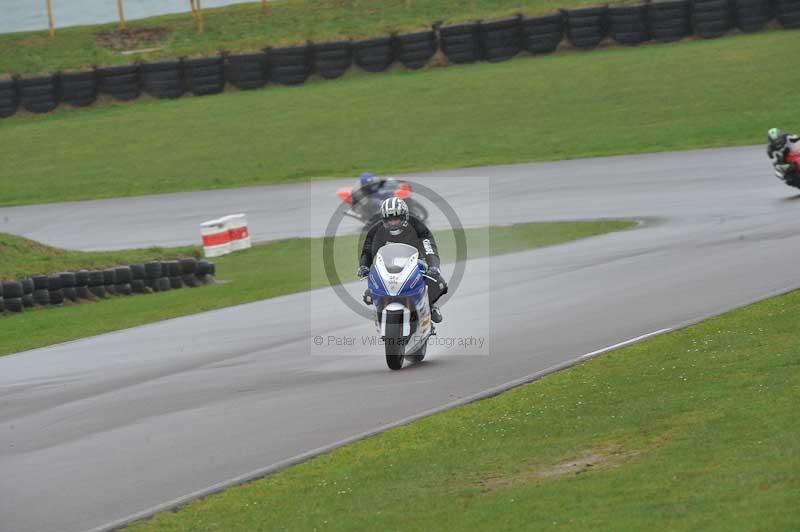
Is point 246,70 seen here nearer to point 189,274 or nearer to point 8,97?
point 8,97

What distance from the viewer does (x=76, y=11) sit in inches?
2029

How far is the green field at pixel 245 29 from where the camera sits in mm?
41344

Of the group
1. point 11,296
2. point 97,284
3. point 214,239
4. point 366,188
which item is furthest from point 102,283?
point 366,188

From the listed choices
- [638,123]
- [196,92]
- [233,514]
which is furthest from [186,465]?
[196,92]

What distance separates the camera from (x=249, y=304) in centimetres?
1719

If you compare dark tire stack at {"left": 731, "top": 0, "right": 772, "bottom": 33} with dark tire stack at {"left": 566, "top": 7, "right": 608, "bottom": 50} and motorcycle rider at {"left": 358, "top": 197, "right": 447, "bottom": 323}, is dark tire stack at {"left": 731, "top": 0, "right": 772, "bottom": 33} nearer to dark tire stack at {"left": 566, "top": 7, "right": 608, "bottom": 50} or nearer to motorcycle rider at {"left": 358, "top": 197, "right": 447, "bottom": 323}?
dark tire stack at {"left": 566, "top": 7, "right": 608, "bottom": 50}

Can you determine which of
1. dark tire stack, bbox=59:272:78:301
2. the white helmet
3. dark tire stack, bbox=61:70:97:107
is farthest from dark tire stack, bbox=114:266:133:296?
dark tire stack, bbox=61:70:97:107

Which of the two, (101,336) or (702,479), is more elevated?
(702,479)

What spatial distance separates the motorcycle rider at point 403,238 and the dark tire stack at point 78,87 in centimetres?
3000

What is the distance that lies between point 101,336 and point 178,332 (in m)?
1.07

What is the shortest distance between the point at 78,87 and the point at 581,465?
35.2 m

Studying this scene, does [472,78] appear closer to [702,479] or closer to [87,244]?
[87,244]

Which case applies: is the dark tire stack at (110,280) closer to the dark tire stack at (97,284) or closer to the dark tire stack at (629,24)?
the dark tire stack at (97,284)

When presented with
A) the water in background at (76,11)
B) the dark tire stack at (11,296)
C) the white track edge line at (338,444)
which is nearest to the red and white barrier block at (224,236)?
the dark tire stack at (11,296)
